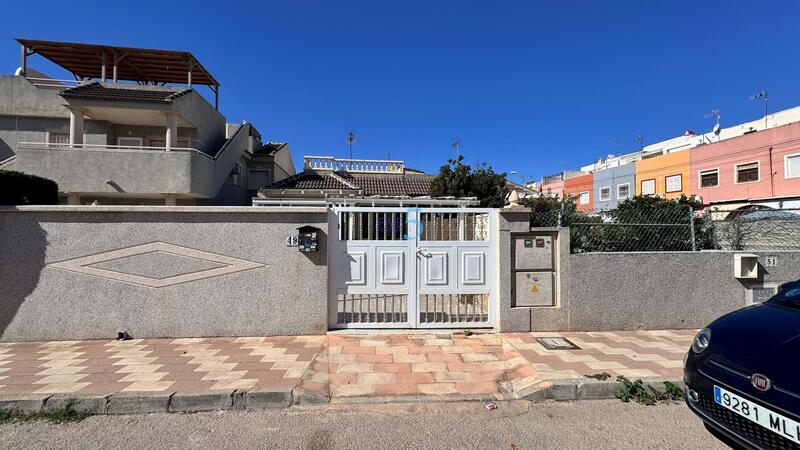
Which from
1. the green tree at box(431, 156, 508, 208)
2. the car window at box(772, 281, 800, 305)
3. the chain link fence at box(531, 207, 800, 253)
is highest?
the green tree at box(431, 156, 508, 208)

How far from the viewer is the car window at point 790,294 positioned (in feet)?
10.4

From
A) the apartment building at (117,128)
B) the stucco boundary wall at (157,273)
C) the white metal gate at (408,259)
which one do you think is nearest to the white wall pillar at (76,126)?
the apartment building at (117,128)

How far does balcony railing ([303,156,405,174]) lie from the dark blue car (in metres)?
19.9

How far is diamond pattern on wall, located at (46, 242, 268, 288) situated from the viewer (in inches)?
199

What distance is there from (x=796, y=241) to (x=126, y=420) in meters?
10.2

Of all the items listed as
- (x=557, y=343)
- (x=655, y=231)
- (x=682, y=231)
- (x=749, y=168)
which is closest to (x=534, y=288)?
(x=557, y=343)

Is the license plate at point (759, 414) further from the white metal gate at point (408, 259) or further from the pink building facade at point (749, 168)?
the pink building facade at point (749, 168)

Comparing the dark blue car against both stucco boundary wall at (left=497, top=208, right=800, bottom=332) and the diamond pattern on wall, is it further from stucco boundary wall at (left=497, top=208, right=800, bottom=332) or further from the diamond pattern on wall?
the diamond pattern on wall

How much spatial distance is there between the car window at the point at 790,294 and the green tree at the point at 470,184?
1204 centimetres

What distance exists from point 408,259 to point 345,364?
1.84m

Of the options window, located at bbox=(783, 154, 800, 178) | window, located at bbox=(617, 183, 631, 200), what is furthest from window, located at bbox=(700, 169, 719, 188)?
window, located at bbox=(617, 183, 631, 200)

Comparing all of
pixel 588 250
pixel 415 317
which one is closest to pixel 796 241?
pixel 588 250

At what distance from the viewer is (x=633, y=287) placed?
5633mm

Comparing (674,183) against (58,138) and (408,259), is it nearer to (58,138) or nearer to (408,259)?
(408,259)
